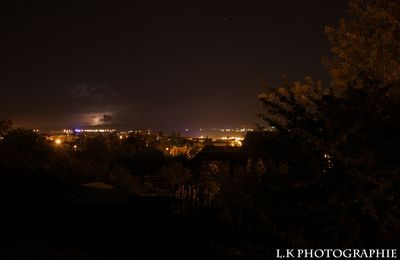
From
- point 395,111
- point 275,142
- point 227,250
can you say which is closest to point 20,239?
point 227,250

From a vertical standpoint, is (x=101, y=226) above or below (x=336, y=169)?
below

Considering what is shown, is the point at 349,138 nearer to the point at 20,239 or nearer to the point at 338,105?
the point at 338,105

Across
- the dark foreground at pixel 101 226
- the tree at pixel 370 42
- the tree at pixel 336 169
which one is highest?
the tree at pixel 370 42

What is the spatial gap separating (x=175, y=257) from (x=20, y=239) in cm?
383

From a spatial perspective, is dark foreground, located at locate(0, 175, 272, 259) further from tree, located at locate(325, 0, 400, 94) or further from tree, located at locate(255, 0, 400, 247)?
tree, located at locate(325, 0, 400, 94)

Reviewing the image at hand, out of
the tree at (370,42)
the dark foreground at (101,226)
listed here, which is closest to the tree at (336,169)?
the dark foreground at (101,226)

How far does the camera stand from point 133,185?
15.5m

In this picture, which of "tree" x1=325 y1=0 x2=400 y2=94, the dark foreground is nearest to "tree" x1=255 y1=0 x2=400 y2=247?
the dark foreground

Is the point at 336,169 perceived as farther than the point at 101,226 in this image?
No

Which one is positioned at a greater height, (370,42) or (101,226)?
(370,42)

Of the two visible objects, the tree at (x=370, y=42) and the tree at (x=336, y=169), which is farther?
the tree at (x=370, y=42)

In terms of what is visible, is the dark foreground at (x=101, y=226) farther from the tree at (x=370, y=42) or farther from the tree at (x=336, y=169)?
the tree at (x=370, y=42)

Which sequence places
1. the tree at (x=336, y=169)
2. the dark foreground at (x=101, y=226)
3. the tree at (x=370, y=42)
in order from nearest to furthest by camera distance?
the tree at (x=336, y=169) → the dark foreground at (x=101, y=226) → the tree at (x=370, y=42)

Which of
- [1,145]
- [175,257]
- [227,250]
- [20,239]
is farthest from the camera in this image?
[1,145]
